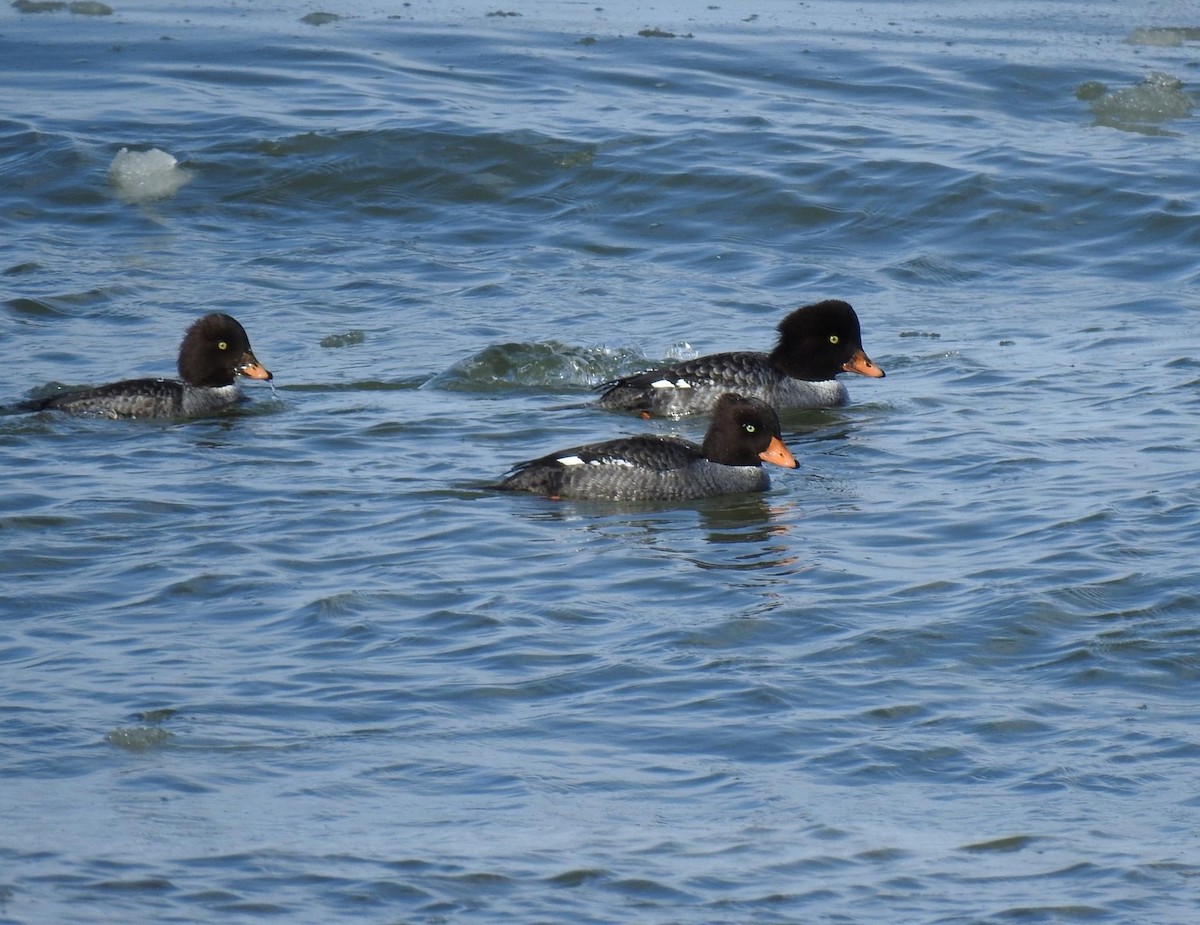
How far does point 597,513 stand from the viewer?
11.4m

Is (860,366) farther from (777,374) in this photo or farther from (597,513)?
(597,513)

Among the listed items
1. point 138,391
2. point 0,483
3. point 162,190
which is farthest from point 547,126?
point 0,483

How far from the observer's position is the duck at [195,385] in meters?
13.5

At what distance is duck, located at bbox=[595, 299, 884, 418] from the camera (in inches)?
556

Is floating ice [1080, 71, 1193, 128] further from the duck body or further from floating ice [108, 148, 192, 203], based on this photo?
the duck body

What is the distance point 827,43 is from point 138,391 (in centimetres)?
1446

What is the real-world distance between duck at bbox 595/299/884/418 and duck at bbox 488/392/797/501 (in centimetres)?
160

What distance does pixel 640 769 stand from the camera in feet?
24.4

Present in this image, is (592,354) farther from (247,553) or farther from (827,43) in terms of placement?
(827,43)

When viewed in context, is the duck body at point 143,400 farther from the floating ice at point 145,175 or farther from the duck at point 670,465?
the floating ice at point 145,175

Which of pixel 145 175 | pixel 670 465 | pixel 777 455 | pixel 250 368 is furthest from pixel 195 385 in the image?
pixel 145 175

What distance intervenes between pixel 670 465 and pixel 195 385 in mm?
4107

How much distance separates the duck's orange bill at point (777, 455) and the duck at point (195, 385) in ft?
13.1

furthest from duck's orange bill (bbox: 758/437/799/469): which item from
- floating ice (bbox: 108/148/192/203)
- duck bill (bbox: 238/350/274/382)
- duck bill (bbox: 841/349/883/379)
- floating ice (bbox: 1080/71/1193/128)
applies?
floating ice (bbox: 1080/71/1193/128)
